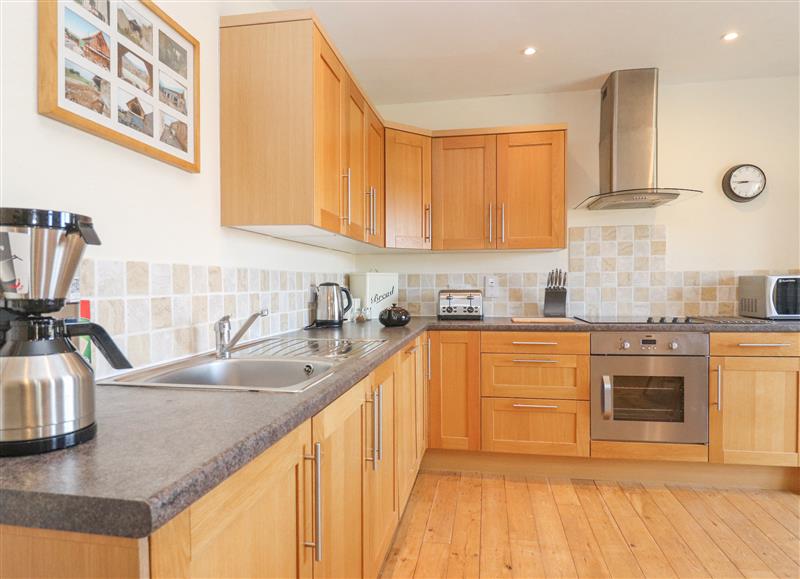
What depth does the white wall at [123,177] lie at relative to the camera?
93 cm

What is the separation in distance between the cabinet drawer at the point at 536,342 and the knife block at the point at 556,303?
1.64 ft

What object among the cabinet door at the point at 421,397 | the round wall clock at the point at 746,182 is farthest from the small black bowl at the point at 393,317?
the round wall clock at the point at 746,182

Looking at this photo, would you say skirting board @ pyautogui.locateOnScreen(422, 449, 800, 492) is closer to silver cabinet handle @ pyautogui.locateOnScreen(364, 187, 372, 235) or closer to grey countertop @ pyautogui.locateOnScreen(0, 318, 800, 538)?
silver cabinet handle @ pyautogui.locateOnScreen(364, 187, 372, 235)

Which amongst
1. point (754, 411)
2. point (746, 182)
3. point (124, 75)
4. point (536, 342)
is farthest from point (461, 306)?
point (124, 75)

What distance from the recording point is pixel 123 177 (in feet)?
3.98

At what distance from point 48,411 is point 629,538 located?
2.26 meters

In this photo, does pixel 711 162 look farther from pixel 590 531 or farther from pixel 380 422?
pixel 380 422

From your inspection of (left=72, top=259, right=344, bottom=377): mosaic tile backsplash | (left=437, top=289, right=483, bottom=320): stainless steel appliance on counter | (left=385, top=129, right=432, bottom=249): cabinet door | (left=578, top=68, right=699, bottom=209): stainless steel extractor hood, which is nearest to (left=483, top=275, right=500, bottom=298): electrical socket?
(left=437, top=289, right=483, bottom=320): stainless steel appliance on counter

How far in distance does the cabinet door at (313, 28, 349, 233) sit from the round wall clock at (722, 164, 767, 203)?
104 inches

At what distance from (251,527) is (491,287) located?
274 centimetres

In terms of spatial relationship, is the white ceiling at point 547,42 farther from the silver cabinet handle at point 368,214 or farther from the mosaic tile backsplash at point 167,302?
the mosaic tile backsplash at point 167,302

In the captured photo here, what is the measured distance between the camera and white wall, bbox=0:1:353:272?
934mm

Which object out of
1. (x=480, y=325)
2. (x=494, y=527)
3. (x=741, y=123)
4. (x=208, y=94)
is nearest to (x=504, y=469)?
(x=494, y=527)

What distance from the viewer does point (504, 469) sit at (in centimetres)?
276
